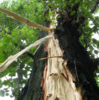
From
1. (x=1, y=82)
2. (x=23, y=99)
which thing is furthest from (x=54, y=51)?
(x=1, y=82)

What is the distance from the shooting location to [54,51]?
1.32m

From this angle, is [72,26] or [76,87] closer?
[76,87]

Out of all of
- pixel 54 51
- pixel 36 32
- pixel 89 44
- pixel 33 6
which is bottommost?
pixel 54 51

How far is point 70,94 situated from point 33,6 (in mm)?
2128

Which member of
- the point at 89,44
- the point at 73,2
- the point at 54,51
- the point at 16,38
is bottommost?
the point at 54,51

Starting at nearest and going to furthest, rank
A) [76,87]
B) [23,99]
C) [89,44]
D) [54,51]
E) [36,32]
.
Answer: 1. [76,87]
2. [23,99]
3. [54,51]
4. [89,44]
5. [36,32]

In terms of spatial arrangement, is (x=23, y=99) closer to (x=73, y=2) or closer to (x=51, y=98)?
(x=51, y=98)

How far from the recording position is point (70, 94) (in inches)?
31.4

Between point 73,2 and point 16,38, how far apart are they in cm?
111

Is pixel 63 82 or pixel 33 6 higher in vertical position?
pixel 33 6

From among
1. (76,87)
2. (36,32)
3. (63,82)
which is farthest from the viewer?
(36,32)

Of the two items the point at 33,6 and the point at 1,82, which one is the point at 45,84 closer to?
the point at 1,82

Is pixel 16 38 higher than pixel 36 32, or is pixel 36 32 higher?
pixel 36 32

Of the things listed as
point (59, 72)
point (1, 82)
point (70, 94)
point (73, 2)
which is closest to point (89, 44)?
point (73, 2)
